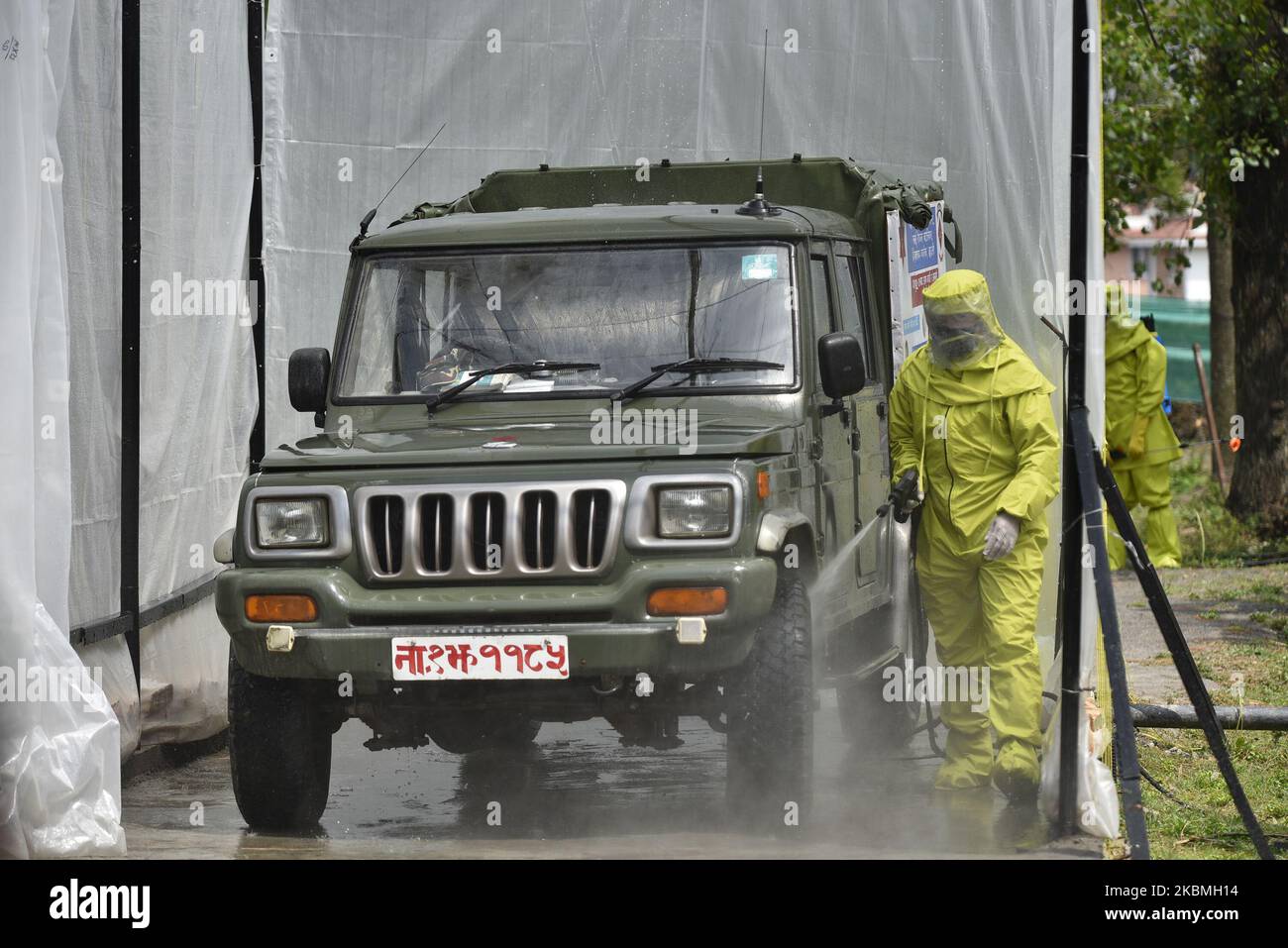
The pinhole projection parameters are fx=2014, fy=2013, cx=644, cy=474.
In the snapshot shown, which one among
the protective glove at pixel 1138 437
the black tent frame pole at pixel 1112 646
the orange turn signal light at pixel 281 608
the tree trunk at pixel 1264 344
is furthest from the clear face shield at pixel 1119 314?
the orange turn signal light at pixel 281 608

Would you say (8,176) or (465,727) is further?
(465,727)

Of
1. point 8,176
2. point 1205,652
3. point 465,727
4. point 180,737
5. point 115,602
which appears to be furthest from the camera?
point 1205,652

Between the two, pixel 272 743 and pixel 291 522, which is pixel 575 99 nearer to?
pixel 291 522

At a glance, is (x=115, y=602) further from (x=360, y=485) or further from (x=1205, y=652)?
(x=1205, y=652)

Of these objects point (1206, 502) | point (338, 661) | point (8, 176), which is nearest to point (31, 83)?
point (8, 176)

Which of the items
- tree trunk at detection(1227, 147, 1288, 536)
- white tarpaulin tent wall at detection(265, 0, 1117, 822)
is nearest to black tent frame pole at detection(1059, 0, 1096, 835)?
white tarpaulin tent wall at detection(265, 0, 1117, 822)

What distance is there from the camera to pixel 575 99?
10555mm

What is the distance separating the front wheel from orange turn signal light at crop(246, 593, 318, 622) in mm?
1444

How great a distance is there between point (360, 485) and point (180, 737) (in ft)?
9.04

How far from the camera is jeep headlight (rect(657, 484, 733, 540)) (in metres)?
6.64

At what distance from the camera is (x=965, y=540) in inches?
311

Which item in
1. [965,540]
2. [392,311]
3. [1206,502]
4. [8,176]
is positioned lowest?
[1206,502]

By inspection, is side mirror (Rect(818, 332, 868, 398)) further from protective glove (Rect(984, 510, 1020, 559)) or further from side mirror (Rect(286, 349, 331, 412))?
side mirror (Rect(286, 349, 331, 412))

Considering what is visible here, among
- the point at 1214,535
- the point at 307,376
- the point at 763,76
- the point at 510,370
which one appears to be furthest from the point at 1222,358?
the point at 307,376
